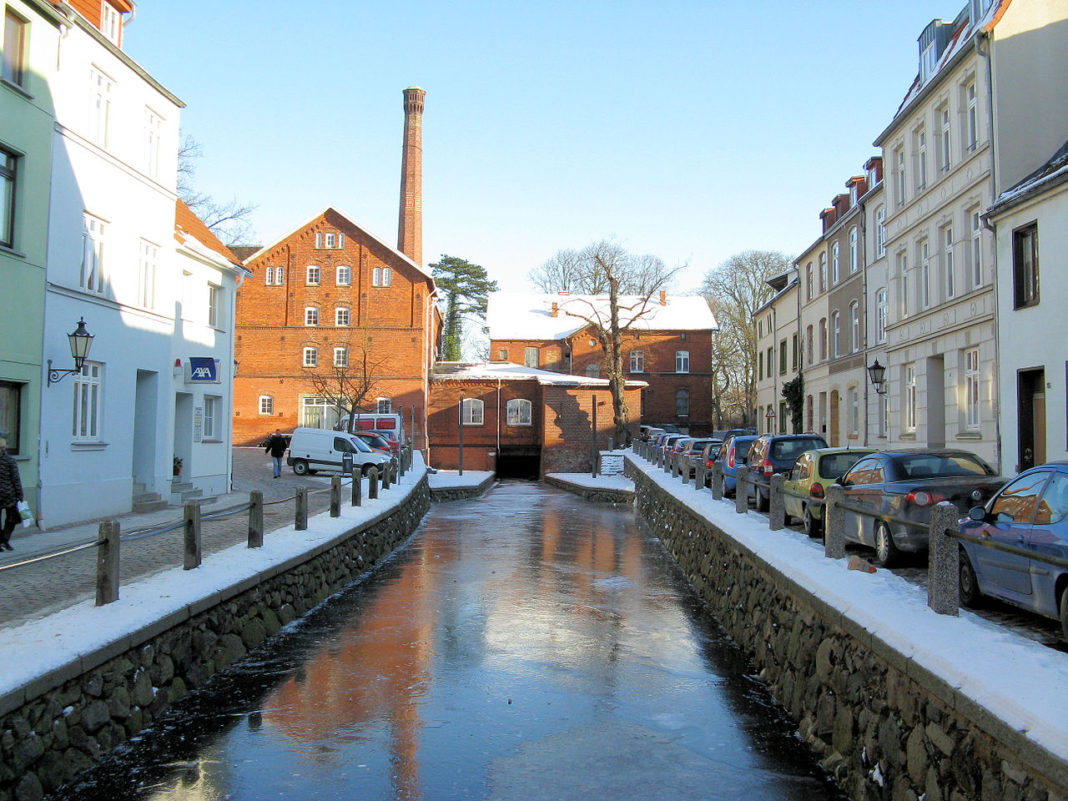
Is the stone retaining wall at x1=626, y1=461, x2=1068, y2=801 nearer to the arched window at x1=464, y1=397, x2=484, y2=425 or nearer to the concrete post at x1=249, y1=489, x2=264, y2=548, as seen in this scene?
the concrete post at x1=249, y1=489, x2=264, y2=548

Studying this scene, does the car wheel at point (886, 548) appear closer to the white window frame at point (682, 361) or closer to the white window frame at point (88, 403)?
the white window frame at point (88, 403)

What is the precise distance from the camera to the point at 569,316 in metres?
68.5

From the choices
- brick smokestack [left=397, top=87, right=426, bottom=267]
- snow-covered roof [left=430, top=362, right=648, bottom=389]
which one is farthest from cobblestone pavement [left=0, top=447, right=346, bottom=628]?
brick smokestack [left=397, top=87, right=426, bottom=267]

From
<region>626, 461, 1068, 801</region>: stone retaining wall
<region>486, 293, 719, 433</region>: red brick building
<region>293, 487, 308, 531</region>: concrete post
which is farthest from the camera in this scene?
<region>486, 293, 719, 433</region>: red brick building

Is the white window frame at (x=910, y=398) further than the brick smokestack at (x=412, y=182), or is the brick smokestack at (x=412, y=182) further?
the brick smokestack at (x=412, y=182)

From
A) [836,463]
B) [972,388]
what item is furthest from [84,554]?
[972,388]

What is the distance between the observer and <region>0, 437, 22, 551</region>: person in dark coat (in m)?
11.5

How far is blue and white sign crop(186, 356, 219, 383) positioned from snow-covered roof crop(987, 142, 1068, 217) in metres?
16.6

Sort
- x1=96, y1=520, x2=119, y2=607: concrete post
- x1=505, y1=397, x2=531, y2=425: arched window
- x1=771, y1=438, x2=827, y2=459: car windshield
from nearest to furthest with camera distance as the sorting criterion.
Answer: x1=96, y1=520, x2=119, y2=607: concrete post, x1=771, y1=438, x2=827, y2=459: car windshield, x1=505, y1=397, x2=531, y2=425: arched window

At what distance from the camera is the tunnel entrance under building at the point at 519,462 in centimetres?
5078

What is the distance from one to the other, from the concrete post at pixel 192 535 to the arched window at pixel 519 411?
137ft

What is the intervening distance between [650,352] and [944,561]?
61592mm

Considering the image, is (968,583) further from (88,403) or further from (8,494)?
(88,403)

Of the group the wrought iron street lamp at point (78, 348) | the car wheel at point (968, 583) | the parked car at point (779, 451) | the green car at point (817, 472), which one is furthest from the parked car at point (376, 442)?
the car wheel at point (968, 583)
